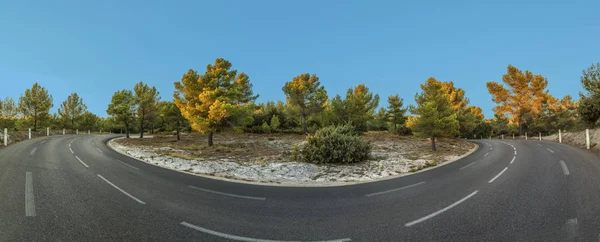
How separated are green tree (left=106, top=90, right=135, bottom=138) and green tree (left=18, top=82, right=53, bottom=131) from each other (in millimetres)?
22553

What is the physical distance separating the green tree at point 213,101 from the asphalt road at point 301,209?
40.9 feet

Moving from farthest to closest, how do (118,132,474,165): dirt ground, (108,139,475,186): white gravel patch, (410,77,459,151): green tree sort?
(410,77,459,151): green tree, (118,132,474,165): dirt ground, (108,139,475,186): white gravel patch

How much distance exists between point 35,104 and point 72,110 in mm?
5478

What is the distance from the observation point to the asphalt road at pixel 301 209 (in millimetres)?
5246

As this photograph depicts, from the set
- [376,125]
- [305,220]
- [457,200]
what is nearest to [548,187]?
[457,200]

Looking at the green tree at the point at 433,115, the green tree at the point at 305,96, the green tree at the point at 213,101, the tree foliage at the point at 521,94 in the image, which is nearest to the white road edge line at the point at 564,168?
the green tree at the point at 433,115

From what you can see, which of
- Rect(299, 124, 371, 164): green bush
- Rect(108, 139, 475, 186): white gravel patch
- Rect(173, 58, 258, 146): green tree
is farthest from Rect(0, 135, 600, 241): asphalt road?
Rect(173, 58, 258, 146): green tree

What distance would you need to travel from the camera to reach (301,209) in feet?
23.1

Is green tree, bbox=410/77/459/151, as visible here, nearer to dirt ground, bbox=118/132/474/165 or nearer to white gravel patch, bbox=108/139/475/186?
dirt ground, bbox=118/132/474/165

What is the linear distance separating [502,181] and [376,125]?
1702 inches

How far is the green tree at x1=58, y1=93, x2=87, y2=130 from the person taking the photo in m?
48.8

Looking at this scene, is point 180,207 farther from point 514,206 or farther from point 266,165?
point 514,206

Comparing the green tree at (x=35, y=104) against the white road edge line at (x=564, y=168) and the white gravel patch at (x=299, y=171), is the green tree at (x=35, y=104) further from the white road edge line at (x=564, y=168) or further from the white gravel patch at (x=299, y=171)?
the white road edge line at (x=564, y=168)

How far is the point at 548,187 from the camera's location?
878cm
